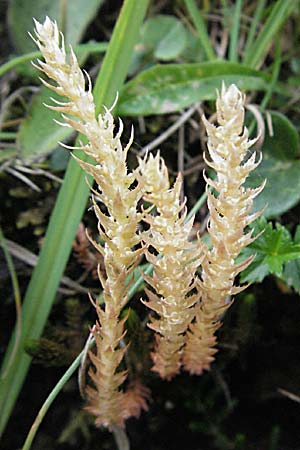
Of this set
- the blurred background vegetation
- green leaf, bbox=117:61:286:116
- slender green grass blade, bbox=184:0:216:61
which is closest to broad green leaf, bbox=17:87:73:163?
the blurred background vegetation

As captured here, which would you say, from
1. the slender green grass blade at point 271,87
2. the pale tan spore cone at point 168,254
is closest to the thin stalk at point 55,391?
the pale tan spore cone at point 168,254

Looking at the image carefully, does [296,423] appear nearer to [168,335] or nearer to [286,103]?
[168,335]

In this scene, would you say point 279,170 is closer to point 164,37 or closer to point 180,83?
point 180,83

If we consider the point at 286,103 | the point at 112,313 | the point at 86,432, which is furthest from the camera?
the point at 286,103

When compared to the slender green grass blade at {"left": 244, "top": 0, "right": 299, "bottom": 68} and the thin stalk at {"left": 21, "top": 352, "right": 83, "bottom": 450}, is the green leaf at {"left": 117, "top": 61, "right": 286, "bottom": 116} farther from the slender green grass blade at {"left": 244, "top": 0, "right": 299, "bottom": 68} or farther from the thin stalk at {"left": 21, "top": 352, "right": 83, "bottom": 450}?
the thin stalk at {"left": 21, "top": 352, "right": 83, "bottom": 450}

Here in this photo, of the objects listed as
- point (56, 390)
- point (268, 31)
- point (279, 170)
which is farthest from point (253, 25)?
point (56, 390)

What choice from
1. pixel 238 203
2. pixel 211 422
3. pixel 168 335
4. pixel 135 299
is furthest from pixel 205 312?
pixel 211 422

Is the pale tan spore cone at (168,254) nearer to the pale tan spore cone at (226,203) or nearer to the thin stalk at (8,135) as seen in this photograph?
the pale tan spore cone at (226,203)
